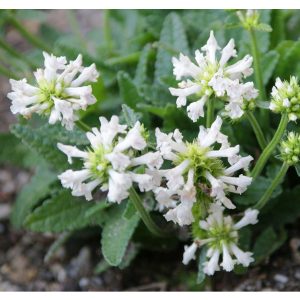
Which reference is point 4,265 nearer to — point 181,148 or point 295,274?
point 295,274

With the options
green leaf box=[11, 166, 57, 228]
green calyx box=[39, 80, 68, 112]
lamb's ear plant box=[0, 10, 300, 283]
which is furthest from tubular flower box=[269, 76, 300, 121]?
green leaf box=[11, 166, 57, 228]

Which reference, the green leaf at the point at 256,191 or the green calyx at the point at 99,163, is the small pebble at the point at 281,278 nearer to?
the green leaf at the point at 256,191

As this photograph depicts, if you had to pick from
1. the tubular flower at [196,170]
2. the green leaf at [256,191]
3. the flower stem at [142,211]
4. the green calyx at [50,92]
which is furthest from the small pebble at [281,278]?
the green calyx at [50,92]

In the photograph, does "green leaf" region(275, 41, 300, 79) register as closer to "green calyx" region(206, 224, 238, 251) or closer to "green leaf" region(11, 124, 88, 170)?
"green calyx" region(206, 224, 238, 251)

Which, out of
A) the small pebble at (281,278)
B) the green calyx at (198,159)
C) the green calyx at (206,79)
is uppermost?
the green calyx at (206,79)

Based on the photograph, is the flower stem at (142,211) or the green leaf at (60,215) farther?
the green leaf at (60,215)

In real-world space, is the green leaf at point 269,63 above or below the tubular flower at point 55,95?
below
